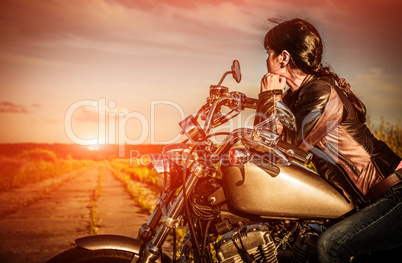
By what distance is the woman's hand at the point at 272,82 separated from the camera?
238 cm

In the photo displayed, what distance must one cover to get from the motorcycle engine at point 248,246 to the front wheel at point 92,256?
0.64 m

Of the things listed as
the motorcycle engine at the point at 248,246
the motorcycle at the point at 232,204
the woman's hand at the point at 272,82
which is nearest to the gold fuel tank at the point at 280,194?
the motorcycle at the point at 232,204

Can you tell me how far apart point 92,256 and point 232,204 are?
97 centimetres

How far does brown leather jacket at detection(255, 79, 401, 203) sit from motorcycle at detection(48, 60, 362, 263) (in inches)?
4.6

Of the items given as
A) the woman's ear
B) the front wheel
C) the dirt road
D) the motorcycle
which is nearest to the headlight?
the motorcycle

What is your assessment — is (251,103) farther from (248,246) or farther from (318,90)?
(248,246)

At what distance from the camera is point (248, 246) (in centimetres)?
207

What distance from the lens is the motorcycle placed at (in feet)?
6.76

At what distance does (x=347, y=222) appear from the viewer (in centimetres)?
200

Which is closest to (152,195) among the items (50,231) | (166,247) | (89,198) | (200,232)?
(89,198)

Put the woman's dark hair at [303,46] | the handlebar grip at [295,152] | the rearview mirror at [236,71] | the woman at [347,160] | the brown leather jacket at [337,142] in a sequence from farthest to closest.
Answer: the woman's dark hair at [303,46], the rearview mirror at [236,71], the brown leather jacket at [337,142], the woman at [347,160], the handlebar grip at [295,152]

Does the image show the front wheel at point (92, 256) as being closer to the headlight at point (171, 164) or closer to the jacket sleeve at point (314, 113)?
the headlight at point (171, 164)

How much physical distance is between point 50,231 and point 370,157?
549 centimetres

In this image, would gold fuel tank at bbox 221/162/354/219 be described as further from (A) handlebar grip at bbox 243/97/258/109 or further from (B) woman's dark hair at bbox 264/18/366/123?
(B) woman's dark hair at bbox 264/18/366/123
